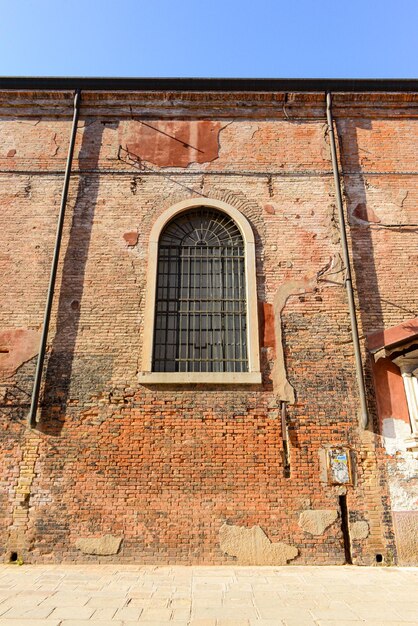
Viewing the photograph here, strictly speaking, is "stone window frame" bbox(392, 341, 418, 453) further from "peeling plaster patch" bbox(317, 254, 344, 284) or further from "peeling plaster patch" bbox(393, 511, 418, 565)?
"peeling plaster patch" bbox(317, 254, 344, 284)

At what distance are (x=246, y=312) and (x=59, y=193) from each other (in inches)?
164

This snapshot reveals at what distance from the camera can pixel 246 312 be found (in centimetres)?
689

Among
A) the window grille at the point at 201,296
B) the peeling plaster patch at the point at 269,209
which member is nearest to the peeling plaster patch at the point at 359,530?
the window grille at the point at 201,296

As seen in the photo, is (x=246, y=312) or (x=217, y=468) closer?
(x=217, y=468)

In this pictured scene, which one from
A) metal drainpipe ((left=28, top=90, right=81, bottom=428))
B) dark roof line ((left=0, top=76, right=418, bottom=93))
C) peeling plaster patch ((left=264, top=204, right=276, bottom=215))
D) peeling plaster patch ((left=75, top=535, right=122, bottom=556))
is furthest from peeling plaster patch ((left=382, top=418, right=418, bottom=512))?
dark roof line ((left=0, top=76, right=418, bottom=93))

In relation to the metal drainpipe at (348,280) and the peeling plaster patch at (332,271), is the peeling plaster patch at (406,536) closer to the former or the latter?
the metal drainpipe at (348,280)

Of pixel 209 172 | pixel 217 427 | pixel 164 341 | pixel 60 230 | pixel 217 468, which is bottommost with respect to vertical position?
pixel 217 468

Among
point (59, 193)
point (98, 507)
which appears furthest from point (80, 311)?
point (98, 507)

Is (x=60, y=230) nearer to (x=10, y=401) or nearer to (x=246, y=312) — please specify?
(x=10, y=401)

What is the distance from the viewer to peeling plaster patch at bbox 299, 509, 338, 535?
564cm

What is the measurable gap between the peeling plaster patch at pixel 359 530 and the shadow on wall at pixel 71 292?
14.3ft

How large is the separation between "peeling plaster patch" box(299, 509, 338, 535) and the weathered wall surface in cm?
4

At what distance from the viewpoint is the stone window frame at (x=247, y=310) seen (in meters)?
6.31

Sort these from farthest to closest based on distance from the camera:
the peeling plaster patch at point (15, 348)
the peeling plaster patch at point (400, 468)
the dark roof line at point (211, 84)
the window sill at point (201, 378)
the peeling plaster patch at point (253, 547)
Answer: the dark roof line at point (211, 84)
the peeling plaster patch at point (15, 348)
the window sill at point (201, 378)
the peeling plaster patch at point (400, 468)
the peeling plaster patch at point (253, 547)
